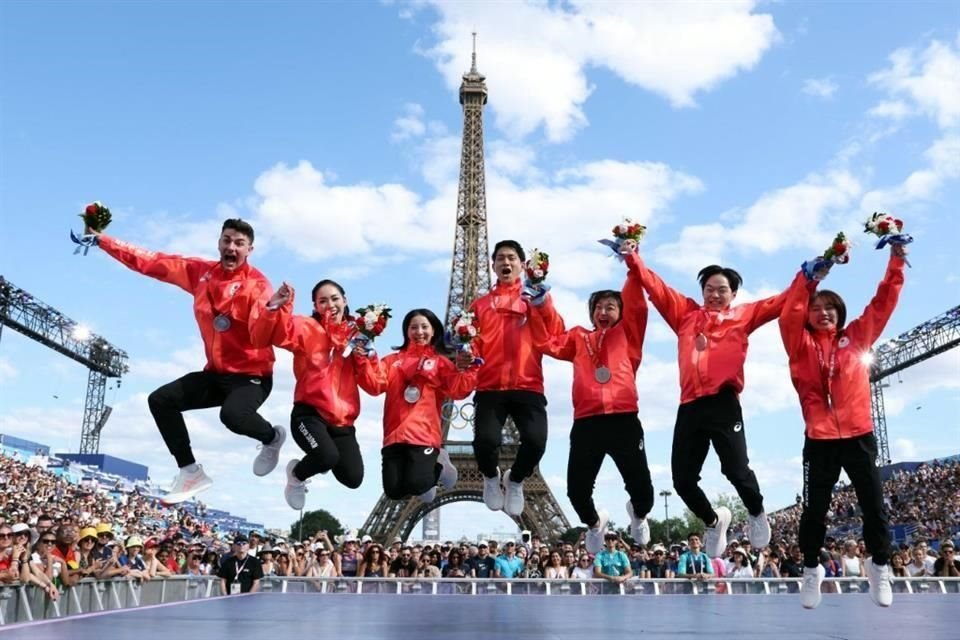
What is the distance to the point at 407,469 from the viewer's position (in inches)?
298

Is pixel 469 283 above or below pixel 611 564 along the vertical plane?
above

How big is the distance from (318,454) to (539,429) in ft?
6.37

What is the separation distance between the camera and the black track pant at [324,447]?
732cm

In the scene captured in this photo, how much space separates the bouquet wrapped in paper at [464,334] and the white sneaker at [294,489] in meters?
1.93

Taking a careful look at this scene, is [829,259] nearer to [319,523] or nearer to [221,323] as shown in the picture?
[221,323]

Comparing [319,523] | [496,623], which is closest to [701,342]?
[496,623]

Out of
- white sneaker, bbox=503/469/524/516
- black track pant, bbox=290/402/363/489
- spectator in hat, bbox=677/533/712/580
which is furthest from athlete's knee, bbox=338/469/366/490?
spectator in hat, bbox=677/533/712/580

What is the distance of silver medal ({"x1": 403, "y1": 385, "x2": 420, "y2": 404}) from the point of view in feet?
25.3

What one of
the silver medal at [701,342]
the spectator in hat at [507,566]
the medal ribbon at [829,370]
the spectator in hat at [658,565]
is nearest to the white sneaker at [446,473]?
the silver medal at [701,342]

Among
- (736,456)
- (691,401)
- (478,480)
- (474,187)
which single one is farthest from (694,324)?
(474,187)

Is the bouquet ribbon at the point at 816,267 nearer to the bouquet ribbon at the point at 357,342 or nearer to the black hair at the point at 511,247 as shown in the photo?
the black hair at the point at 511,247

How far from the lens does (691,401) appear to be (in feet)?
21.3

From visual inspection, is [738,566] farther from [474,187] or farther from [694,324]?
[474,187]

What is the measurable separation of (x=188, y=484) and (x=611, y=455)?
351cm
